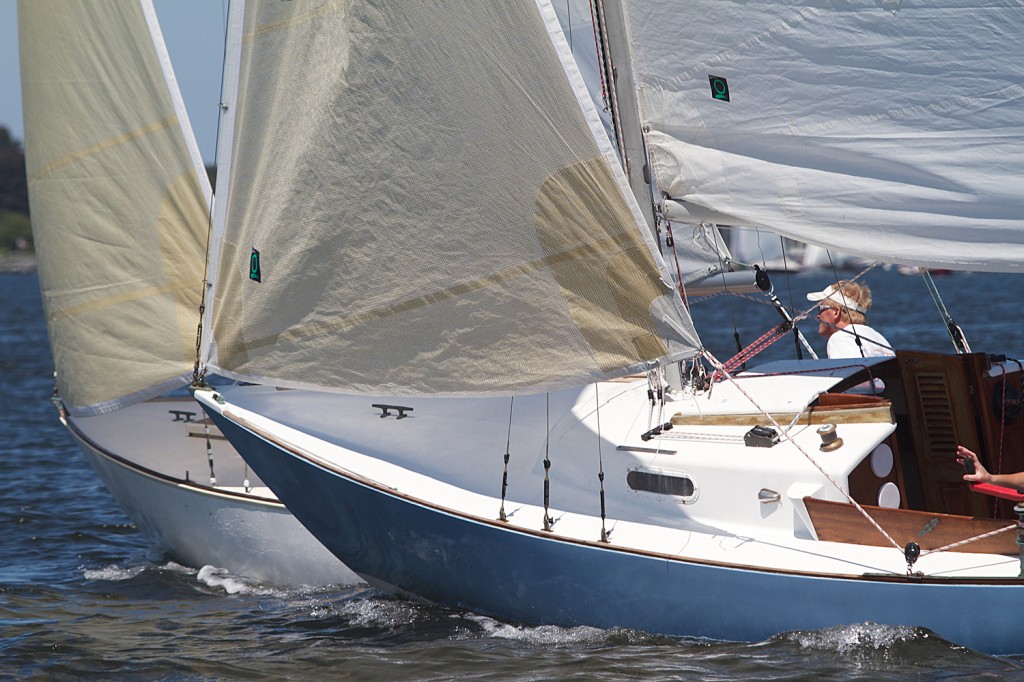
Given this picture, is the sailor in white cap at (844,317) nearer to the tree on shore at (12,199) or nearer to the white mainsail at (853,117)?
the white mainsail at (853,117)

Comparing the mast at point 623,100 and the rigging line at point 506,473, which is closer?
the rigging line at point 506,473

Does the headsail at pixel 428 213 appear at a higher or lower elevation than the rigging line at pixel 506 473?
higher

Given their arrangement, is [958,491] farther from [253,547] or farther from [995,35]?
[253,547]

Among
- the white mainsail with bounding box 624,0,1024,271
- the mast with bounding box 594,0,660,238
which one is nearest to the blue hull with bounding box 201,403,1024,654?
the white mainsail with bounding box 624,0,1024,271

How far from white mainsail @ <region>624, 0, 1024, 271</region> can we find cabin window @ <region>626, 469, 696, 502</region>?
135 centimetres

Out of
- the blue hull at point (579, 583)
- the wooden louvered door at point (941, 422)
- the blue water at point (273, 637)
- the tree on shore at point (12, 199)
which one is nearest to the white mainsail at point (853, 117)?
the wooden louvered door at point (941, 422)

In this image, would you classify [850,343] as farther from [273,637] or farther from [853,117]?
[273,637]

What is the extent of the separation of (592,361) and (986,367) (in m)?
2.00

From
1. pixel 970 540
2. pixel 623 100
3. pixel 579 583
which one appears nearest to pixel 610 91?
pixel 623 100

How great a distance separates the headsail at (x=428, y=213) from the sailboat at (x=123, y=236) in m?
1.78

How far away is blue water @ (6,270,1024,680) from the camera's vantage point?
555cm

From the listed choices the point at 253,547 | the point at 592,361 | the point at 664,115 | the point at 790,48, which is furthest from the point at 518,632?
the point at 790,48

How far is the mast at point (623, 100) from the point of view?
6301 millimetres

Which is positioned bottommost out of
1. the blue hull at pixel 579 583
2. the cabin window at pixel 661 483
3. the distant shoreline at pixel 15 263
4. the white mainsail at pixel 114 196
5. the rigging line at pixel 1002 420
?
the blue hull at pixel 579 583
